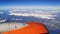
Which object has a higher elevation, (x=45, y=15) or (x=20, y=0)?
(x=20, y=0)

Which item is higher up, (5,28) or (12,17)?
(12,17)

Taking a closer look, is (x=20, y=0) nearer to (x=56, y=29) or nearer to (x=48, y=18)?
(x=48, y=18)

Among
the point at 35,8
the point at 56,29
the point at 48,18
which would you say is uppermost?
the point at 35,8

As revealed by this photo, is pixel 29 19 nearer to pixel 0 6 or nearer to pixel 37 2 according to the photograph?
pixel 37 2

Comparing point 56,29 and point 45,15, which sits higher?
point 45,15

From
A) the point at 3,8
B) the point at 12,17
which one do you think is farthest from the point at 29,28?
the point at 3,8

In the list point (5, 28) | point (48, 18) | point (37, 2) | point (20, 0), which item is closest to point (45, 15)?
point (48, 18)

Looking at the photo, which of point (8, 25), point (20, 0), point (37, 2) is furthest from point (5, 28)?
point (37, 2)
